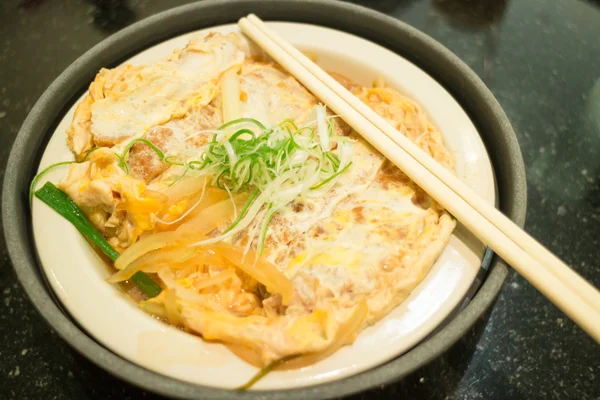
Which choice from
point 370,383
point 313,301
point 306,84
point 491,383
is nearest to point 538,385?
point 491,383

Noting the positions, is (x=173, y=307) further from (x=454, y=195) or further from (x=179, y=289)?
(x=454, y=195)

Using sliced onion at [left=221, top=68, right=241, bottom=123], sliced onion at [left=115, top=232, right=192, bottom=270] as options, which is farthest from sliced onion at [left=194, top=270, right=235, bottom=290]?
sliced onion at [left=221, top=68, right=241, bottom=123]

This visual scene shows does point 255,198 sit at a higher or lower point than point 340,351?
higher

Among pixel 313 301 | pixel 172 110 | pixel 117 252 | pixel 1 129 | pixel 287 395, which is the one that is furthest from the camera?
pixel 1 129

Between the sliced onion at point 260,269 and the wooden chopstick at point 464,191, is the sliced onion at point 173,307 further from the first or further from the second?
the wooden chopstick at point 464,191

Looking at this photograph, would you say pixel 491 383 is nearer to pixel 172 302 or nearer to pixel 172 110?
pixel 172 302

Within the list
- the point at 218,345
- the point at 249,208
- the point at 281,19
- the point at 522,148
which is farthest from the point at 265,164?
the point at 522,148

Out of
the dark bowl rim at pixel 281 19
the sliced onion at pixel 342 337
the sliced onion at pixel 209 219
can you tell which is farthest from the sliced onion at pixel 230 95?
the sliced onion at pixel 342 337

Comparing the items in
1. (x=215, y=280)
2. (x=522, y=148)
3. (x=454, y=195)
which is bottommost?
(x=522, y=148)
